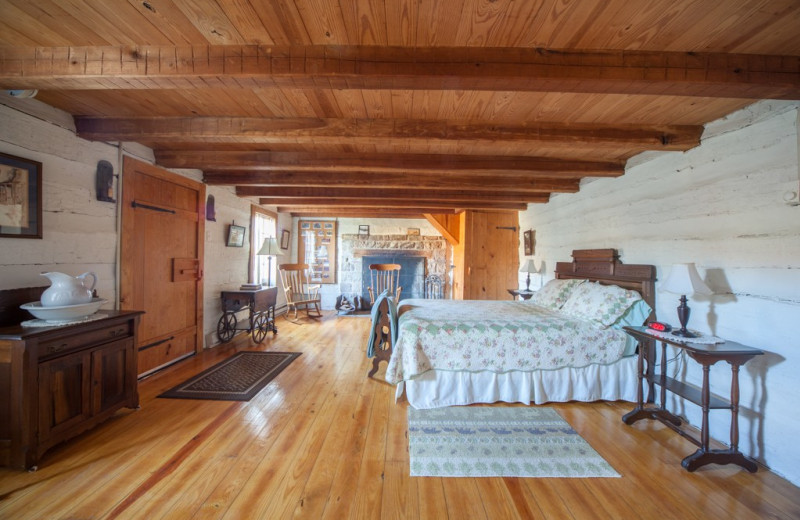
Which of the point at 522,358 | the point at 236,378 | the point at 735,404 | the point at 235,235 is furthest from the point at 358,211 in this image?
the point at 735,404

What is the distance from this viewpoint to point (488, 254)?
567cm

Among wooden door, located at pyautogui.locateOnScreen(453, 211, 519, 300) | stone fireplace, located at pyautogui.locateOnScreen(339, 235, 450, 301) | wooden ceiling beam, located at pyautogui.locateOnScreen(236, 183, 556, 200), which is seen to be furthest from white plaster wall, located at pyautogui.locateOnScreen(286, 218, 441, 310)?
wooden ceiling beam, located at pyautogui.locateOnScreen(236, 183, 556, 200)

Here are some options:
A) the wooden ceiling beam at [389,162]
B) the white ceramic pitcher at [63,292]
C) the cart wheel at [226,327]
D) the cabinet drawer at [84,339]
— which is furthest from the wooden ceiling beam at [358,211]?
the white ceramic pitcher at [63,292]

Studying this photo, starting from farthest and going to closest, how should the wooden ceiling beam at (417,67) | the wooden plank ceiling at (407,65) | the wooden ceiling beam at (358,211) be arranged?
the wooden ceiling beam at (358,211) < the wooden ceiling beam at (417,67) < the wooden plank ceiling at (407,65)

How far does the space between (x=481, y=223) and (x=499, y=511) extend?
464 centimetres

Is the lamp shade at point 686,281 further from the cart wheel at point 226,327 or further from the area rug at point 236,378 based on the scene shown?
the cart wheel at point 226,327

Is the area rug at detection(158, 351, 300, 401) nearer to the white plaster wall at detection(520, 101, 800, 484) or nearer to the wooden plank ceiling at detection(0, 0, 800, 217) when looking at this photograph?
the wooden plank ceiling at detection(0, 0, 800, 217)

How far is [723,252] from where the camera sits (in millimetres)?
2189

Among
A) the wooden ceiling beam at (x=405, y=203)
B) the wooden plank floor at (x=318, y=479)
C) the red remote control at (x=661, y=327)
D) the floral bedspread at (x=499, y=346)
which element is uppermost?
the wooden ceiling beam at (x=405, y=203)

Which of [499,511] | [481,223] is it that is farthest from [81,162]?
[481,223]

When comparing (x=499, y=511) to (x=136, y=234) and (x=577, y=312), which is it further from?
(x=136, y=234)

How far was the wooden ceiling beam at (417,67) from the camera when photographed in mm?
1509

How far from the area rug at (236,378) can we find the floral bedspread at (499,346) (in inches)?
51.3

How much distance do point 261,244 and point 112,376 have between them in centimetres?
341
